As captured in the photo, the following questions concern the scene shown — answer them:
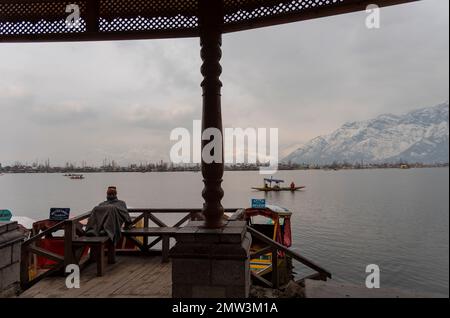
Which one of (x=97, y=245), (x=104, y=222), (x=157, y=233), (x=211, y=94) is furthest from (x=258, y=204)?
(x=211, y=94)

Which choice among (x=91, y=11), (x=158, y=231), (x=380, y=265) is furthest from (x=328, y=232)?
(x=91, y=11)

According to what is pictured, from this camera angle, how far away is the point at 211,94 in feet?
15.0

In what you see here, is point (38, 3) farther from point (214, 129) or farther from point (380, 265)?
point (380, 265)

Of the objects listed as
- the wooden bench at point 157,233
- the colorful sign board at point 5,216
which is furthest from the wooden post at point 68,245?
the colorful sign board at point 5,216

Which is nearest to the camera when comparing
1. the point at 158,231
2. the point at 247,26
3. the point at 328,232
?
the point at 247,26

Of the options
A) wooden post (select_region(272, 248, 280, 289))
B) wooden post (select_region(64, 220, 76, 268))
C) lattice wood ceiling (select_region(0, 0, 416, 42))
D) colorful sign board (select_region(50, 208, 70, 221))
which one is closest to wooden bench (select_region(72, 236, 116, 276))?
wooden post (select_region(64, 220, 76, 268))

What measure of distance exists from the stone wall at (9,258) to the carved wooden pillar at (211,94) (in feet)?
9.64

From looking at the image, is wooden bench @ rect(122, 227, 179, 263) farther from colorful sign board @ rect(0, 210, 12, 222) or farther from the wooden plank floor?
colorful sign board @ rect(0, 210, 12, 222)

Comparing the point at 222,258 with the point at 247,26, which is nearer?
the point at 222,258

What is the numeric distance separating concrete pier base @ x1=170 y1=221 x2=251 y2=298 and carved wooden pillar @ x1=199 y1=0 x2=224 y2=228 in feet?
1.04

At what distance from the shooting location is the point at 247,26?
5.23 m

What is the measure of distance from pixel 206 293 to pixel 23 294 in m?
3.39
